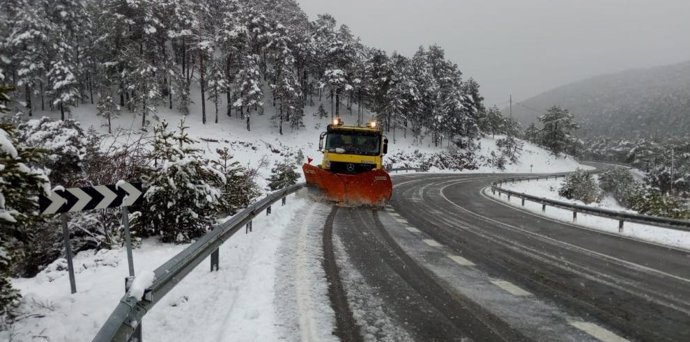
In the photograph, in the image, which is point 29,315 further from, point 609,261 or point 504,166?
point 504,166

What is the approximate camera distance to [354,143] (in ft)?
59.6

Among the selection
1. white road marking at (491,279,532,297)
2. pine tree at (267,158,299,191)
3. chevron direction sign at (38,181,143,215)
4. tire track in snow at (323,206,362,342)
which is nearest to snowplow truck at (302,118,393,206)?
pine tree at (267,158,299,191)

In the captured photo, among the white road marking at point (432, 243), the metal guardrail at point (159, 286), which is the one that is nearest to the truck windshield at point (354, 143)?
Answer: the white road marking at point (432, 243)

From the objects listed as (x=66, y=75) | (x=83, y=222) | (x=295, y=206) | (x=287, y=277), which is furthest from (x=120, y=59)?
(x=287, y=277)

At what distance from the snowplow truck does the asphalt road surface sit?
13.5 feet

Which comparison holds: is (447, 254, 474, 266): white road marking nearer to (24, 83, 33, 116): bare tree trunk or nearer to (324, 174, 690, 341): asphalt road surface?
(324, 174, 690, 341): asphalt road surface

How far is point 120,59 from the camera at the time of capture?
5497 cm

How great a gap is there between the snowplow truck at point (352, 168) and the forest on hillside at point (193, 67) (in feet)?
100

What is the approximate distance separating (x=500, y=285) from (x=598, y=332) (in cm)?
193

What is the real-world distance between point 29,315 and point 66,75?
54.1 metres

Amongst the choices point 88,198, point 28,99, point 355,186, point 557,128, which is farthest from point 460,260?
point 557,128

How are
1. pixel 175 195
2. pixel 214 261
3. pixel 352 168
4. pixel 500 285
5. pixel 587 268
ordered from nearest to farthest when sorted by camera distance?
pixel 500 285 → pixel 214 261 → pixel 587 268 → pixel 175 195 → pixel 352 168

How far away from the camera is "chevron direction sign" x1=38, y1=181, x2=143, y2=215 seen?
17.6 feet

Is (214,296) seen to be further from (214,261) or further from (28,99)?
(28,99)
